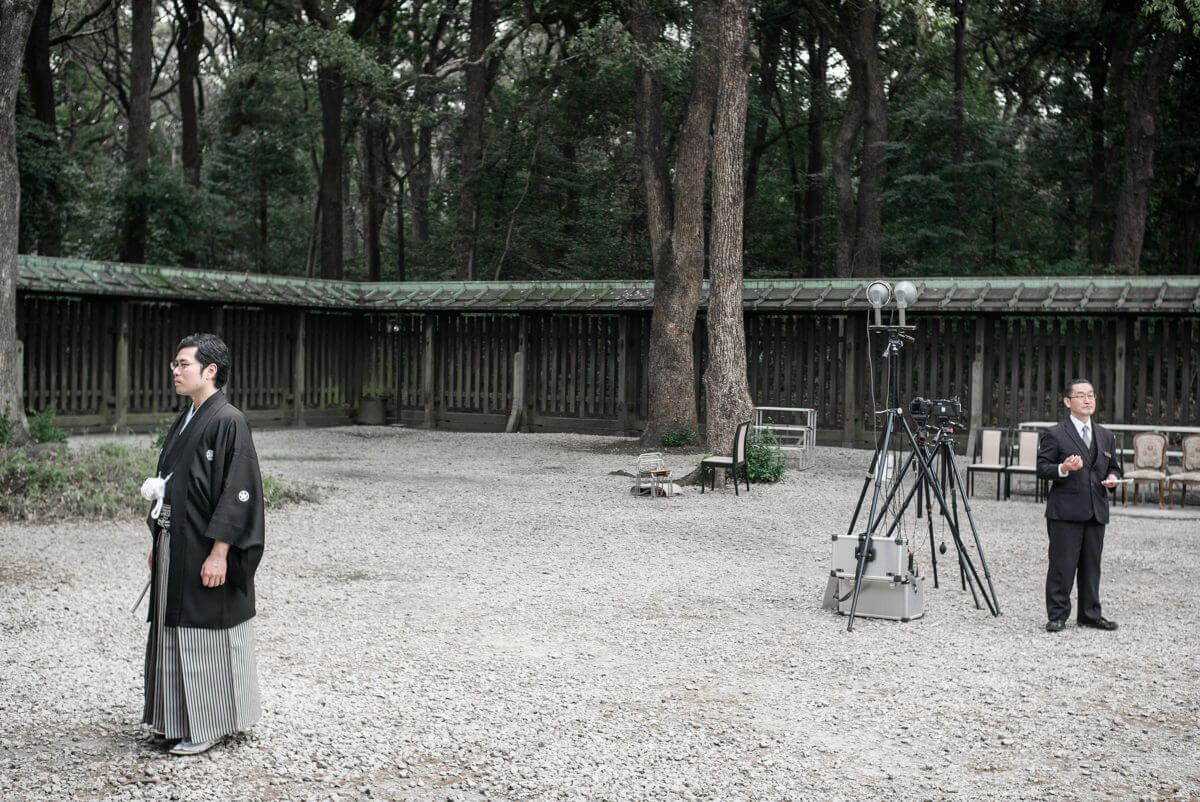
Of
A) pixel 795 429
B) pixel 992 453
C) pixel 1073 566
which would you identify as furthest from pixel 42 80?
pixel 1073 566

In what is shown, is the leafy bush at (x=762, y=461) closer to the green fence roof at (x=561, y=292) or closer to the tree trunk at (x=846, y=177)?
the green fence roof at (x=561, y=292)

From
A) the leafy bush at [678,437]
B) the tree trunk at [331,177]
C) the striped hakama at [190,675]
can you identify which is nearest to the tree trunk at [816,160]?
the leafy bush at [678,437]

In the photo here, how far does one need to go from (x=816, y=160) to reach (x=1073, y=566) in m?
23.7

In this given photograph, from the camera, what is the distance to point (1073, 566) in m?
6.71

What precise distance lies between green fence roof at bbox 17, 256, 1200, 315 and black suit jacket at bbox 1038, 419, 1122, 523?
1018 cm

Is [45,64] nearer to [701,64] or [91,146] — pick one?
[91,146]

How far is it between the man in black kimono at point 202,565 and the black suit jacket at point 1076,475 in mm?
4756

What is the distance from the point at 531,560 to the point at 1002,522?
514 cm

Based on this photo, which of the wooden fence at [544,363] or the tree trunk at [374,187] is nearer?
the wooden fence at [544,363]

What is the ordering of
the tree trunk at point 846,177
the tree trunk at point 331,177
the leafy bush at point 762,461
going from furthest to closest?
1. the tree trunk at point 331,177
2. the tree trunk at point 846,177
3. the leafy bush at point 762,461

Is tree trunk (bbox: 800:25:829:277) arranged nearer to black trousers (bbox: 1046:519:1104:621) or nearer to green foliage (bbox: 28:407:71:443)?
green foliage (bbox: 28:407:71:443)

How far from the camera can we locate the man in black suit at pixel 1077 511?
6.68m

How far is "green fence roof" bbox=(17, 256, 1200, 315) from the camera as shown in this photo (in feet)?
53.5

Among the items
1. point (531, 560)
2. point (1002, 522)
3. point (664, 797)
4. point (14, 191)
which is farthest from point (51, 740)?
point (14, 191)
